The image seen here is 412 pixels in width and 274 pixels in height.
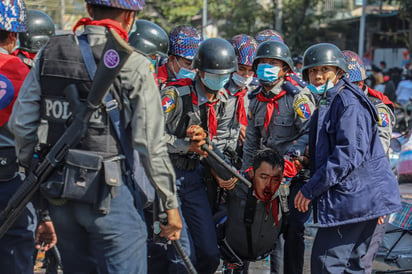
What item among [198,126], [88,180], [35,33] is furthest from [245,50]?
[88,180]

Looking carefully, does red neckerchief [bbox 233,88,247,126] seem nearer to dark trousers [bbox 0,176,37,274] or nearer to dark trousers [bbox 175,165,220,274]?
dark trousers [bbox 175,165,220,274]

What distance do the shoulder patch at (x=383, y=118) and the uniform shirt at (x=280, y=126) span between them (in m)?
0.59

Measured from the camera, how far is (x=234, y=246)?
483 cm

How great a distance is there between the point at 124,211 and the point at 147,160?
0.97 ft

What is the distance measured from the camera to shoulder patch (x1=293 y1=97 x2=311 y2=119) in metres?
4.96

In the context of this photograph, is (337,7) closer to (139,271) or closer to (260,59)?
(260,59)

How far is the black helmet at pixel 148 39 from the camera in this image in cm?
500

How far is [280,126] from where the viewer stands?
520 centimetres

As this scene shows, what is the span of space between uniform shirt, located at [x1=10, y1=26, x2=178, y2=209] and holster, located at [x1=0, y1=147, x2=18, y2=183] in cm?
63

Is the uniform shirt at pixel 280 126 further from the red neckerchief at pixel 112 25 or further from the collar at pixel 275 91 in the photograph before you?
the red neckerchief at pixel 112 25

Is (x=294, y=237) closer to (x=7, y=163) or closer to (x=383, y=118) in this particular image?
(x=383, y=118)

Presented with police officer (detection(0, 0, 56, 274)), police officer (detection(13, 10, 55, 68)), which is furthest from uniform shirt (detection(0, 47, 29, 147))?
police officer (detection(13, 10, 55, 68))

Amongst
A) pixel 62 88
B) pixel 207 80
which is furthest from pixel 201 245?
pixel 62 88

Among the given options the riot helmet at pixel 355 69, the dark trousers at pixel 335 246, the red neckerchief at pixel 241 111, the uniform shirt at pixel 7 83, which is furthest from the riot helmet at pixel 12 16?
the riot helmet at pixel 355 69
